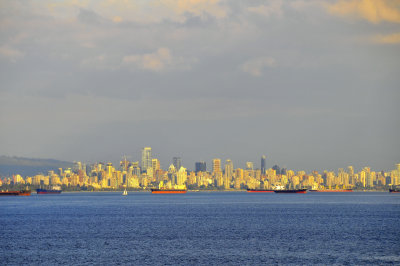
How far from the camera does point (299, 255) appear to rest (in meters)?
79.8

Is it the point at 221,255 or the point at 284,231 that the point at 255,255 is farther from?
the point at 284,231

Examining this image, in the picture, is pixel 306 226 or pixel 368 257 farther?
pixel 306 226

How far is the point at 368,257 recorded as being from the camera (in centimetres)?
7775

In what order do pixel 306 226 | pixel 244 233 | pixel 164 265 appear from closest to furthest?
1. pixel 164 265
2. pixel 244 233
3. pixel 306 226

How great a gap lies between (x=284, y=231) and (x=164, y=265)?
46.9 meters

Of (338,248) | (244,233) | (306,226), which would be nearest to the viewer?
(338,248)

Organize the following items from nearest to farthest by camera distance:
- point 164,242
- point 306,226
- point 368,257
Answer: point 368,257 < point 164,242 < point 306,226

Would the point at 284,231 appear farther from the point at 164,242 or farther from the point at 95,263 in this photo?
the point at 95,263

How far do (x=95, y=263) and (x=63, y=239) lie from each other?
30.2 m

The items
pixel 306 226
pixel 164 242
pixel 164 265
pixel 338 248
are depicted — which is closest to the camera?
pixel 164 265

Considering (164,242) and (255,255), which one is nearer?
(255,255)

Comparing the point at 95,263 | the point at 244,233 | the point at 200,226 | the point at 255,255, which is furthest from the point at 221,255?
the point at 200,226

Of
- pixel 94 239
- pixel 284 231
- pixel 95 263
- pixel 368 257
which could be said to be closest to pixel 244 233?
pixel 284 231

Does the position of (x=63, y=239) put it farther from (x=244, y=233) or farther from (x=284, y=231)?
(x=284, y=231)
